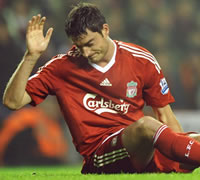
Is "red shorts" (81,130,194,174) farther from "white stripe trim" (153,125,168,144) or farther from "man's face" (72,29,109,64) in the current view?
"man's face" (72,29,109,64)

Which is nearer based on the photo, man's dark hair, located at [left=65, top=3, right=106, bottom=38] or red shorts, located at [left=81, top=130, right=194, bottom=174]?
red shorts, located at [left=81, top=130, right=194, bottom=174]

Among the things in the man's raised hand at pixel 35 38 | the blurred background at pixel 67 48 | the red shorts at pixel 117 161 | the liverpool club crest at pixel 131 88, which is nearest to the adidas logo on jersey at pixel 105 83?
the liverpool club crest at pixel 131 88

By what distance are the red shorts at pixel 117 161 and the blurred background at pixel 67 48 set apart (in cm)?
397

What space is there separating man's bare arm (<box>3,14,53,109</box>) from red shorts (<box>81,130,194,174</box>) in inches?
25.1

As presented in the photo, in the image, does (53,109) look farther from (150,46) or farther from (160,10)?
(160,10)

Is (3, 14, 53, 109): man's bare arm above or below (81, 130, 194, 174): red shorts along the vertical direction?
above

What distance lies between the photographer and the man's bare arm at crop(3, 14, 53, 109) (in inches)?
152

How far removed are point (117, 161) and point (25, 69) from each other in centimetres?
87

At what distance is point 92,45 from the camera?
3992mm

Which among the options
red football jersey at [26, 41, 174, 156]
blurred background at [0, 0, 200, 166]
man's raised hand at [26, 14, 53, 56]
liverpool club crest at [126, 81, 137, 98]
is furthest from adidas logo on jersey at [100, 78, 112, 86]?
blurred background at [0, 0, 200, 166]

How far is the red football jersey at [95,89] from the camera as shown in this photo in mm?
4086

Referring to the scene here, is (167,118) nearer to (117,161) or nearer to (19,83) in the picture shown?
(117,161)

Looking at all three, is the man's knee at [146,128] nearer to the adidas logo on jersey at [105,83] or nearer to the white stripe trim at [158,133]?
the white stripe trim at [158,133]

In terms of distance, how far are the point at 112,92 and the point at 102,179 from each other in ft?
3.36
